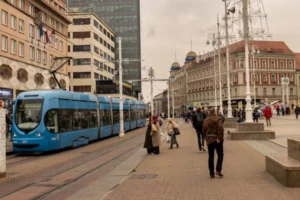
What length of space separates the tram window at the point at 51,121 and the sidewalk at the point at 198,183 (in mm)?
7378

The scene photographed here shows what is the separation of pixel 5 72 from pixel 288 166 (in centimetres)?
3484

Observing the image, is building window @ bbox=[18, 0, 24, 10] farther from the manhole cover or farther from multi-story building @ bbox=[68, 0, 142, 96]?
multi-story building @ bbox=[68, 0, 142, 96]

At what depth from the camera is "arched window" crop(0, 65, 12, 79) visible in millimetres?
38278

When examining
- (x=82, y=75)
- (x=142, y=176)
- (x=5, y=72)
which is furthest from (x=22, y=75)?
(x=82, y=75)

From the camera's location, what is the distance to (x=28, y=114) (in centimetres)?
1961

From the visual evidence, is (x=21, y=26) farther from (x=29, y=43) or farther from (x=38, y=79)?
(x=38, y=79)

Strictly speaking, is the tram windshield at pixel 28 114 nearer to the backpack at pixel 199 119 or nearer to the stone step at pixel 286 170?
the backpack at pixel 199 119

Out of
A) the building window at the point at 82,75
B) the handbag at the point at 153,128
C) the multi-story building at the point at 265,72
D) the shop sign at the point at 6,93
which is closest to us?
the handbag at the point at 153,128

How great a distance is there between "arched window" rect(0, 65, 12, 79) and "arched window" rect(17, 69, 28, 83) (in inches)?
79.2

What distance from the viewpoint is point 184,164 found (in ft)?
43.2

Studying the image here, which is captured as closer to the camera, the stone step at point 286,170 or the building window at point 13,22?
the stone step at point 286,170

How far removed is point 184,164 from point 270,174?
3.45 meters

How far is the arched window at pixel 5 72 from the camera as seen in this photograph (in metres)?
38.3

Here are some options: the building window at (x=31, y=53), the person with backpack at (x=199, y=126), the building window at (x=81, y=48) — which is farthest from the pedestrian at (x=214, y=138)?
the building window at (x=81, y=48)
